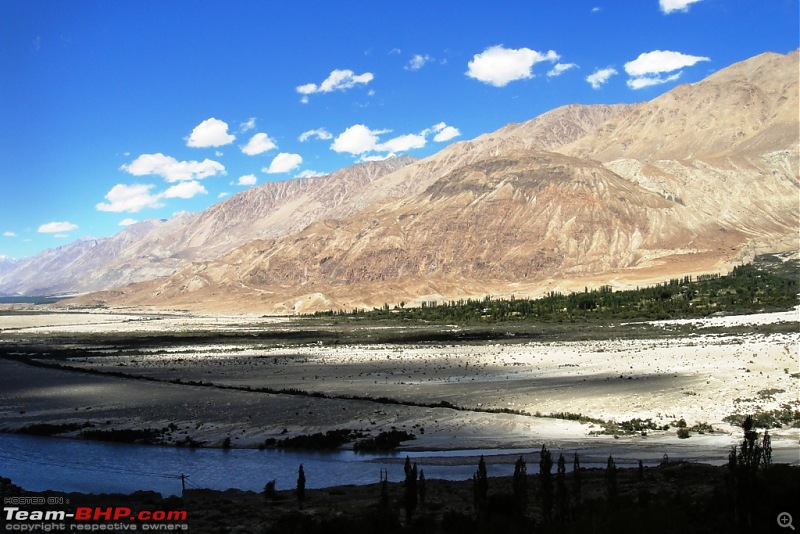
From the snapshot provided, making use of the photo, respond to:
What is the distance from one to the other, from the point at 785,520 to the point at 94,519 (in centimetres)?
1298

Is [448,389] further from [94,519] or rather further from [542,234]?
[542,234]

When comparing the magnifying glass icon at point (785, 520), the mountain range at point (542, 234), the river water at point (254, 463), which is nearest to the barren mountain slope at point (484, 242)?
the mountain range at point (542, 234)

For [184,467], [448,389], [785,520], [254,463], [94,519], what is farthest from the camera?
[448,389]

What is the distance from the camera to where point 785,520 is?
417 inches

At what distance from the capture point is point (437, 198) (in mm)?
193000

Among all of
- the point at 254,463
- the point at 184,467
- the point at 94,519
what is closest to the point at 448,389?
the point at 254,463

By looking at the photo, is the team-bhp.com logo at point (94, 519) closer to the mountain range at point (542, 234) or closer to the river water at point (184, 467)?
the river water at point (184, 467)

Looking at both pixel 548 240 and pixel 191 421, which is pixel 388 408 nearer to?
pixel 191 421

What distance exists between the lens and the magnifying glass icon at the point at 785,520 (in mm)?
10383

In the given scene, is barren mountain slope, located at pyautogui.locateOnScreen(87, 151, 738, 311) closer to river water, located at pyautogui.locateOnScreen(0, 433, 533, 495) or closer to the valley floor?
the valley floor

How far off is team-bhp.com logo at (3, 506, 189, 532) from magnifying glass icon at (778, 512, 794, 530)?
429 inches

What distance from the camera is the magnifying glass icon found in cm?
1038

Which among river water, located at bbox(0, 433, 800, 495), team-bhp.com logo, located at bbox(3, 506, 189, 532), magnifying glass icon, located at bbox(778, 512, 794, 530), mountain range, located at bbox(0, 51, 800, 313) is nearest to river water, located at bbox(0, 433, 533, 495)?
river water, located at bbox(0, 433, 800, 495)

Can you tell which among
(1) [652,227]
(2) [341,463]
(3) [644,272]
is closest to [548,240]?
(1) [652,227]
